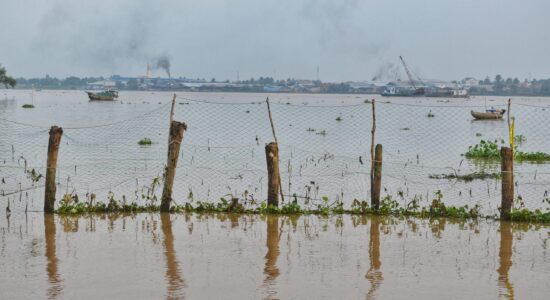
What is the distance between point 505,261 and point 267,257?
2.92m

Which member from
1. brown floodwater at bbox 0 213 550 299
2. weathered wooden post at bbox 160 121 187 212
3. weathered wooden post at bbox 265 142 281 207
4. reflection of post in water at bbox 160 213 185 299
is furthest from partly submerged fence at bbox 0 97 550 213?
reflection of post in water at bbox 160 213 185 299

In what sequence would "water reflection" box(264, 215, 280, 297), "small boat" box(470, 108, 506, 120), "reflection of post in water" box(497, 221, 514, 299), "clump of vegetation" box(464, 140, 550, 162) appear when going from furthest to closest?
"small boat" box(470, 108, 506, 120)
"clump of vegetation" box(464, 140, 550, 162)
"water reflection" box(264, 215, 280, 297)
"reflection of post in water" box(497, 221, 514, 299)

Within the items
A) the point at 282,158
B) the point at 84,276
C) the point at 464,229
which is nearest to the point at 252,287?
the point at 84,276

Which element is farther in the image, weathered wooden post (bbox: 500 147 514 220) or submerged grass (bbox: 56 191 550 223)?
submerged grass (bbox: 56 191 550 223)

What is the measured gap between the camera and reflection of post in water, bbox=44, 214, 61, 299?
25.5 ft

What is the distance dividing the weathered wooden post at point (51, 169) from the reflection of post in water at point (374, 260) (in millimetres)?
4991

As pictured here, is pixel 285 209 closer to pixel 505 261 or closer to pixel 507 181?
pixel 507 181

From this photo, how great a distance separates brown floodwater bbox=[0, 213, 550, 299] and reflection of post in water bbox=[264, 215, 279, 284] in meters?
0.01

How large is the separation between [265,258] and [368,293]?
1905 millimetres

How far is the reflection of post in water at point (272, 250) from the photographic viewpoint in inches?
336

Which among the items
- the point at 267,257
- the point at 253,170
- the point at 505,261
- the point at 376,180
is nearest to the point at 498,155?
the point at 253,170

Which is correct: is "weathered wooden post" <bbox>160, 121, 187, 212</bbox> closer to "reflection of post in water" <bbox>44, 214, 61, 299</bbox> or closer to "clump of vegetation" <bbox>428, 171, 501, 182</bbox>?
"reflection of post in water" <bbox>44, 214, 61, 299</bbox>

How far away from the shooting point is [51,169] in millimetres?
11938

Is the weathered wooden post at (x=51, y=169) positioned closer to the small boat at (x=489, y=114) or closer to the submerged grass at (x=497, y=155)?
the submerged grass at (x=497, y=155)
